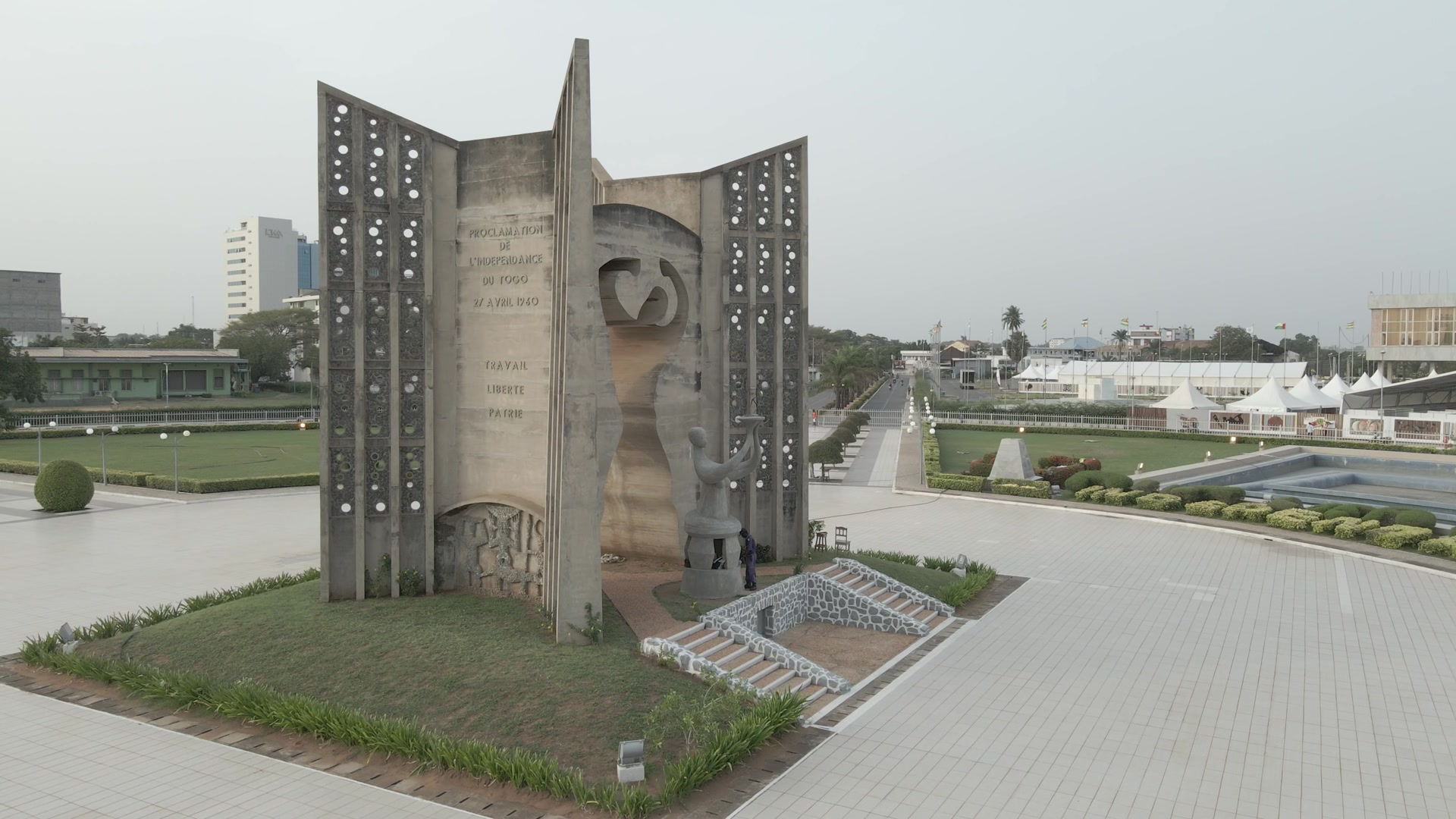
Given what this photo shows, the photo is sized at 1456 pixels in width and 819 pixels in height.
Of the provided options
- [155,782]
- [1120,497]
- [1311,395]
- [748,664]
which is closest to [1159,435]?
[1311,395]

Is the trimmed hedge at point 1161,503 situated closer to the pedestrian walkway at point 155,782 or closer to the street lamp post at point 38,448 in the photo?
the pedestrian walkway at point 155,782

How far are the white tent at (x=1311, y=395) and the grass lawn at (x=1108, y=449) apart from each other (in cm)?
871

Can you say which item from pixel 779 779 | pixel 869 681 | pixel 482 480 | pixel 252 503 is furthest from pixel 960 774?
pixel 252 503

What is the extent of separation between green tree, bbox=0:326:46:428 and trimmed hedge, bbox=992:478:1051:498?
3787cm

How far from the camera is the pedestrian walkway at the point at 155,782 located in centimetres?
902

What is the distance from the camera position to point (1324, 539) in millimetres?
22500

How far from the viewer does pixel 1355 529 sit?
2225 centimetres

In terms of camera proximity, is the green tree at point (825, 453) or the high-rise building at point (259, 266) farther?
the high-rise building at point (259, 266)

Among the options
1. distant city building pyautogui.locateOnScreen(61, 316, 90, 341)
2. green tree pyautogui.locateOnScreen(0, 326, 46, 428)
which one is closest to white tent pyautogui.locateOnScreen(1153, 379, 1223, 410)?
green tree pyautogui.locateOnScreen(0, 326, 46, 428)

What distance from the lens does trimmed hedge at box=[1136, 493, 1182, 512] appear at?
86.7 ft

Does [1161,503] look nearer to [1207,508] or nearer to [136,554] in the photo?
[1207,508]

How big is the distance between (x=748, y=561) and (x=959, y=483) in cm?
1697

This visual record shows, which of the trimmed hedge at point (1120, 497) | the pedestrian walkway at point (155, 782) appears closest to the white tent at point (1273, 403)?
the trimmed hedge at point (1120, 497)

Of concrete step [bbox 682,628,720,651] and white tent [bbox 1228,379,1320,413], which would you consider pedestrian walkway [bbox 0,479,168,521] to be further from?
white tent [bbox 1228,379,1320,413]
